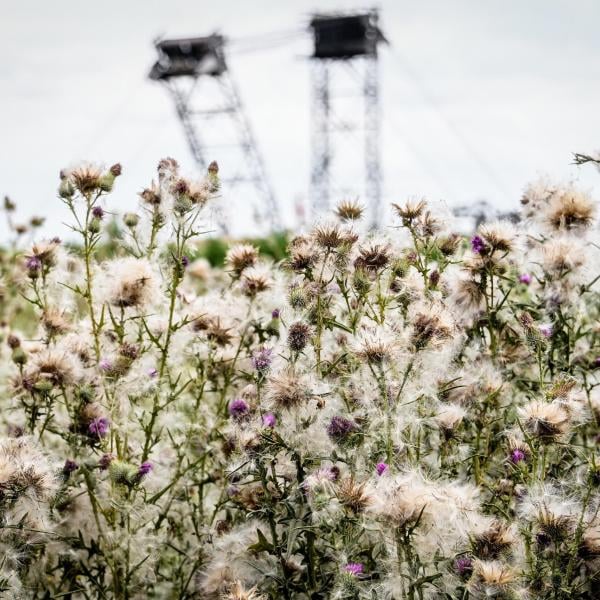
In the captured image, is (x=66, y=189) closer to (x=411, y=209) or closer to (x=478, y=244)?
(x=411, y=209)

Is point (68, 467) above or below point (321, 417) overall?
below

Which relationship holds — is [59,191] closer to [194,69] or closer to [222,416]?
[222,416]

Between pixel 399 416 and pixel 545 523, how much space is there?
0.48 metres

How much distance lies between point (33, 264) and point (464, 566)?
1.85 m

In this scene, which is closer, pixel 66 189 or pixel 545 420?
pixel 545 420

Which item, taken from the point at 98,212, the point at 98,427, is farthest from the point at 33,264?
the point at 98,427

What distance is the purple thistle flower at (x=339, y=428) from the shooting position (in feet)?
7.79

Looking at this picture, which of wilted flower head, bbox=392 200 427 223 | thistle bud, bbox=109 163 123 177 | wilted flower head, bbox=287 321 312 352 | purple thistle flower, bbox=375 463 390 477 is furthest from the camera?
thistle bud, bbox=109 163 123 177

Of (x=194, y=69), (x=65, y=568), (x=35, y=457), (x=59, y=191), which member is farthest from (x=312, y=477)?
(x=194, y=69)

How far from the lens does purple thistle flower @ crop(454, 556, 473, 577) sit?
211 cm

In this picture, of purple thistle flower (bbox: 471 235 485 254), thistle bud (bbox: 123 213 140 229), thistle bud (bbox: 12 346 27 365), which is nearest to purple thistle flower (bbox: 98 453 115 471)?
thistle bud (bbox: 12 346 27 365)

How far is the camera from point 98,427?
2.67 metres

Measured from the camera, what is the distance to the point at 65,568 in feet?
9.19

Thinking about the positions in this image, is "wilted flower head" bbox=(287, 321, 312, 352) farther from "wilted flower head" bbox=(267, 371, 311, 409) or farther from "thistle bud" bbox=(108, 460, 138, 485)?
"thistle bud" bbox=(108, 460, 138, 485)
